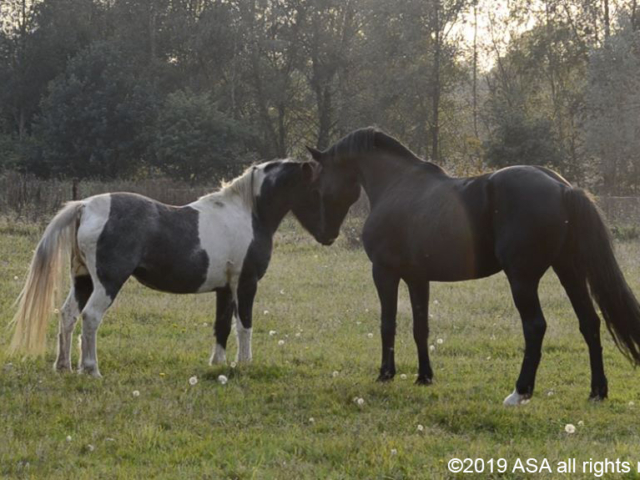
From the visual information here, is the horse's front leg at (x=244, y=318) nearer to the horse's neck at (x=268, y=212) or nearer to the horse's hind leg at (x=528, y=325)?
the horse's neck at (x=268, y=212)

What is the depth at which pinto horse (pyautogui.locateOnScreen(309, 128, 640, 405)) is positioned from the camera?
5.61m

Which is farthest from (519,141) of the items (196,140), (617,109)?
(196,140)

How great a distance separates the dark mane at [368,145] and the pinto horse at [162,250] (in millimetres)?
324

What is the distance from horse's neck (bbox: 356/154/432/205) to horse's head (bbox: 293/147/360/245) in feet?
0.57

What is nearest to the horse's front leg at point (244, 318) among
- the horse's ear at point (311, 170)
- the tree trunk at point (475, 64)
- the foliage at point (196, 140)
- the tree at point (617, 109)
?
the horse's ear at point (311, 170)

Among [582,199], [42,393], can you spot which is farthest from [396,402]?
[42,393]

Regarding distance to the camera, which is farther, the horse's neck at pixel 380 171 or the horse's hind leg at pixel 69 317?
the horse's neck at pixel 380 171

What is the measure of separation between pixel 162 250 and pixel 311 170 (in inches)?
64.3

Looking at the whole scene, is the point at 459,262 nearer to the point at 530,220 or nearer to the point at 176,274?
the point at 530,220

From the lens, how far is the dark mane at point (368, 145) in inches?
276

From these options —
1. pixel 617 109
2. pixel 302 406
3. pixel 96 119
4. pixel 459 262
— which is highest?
pixel 617 109

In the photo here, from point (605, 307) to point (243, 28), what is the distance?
4109 centimetres

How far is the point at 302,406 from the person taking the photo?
580 cm

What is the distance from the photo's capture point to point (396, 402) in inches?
231
